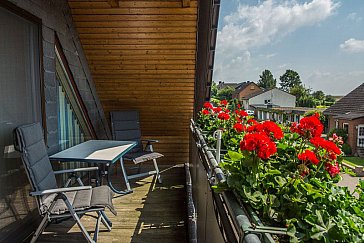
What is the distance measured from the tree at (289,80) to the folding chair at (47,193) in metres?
1.54

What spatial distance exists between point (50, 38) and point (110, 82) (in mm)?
1459

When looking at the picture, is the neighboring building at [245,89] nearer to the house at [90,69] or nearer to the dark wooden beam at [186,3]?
the house at [90,69]

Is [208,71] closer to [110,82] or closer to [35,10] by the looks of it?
[110,82]

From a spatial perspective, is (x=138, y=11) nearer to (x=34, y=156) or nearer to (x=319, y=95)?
(x=34, y=156)

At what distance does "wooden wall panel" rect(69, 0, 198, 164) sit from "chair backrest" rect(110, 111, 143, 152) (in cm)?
A: 20

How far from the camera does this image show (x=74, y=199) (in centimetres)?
252

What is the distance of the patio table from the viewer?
284cm

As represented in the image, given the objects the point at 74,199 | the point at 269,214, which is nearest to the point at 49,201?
the point at 74,199

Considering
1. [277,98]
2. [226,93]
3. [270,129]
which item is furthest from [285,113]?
[226,93]

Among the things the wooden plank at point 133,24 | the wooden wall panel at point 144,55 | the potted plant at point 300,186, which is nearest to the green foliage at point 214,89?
the wooden wall panel at point 144,55

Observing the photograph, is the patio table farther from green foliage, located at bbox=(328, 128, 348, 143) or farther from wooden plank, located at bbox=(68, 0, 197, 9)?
green foliage, located at bbox=(328, 128, 348, 143)

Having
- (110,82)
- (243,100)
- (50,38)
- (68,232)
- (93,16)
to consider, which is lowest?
(68,232)

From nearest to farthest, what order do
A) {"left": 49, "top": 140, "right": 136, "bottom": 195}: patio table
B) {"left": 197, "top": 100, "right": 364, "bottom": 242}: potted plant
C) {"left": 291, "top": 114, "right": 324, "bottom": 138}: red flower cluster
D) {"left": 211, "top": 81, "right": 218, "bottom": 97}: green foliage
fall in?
{"left": 197, "top": 100, "right": 364, "bottom": 242}: potted plant
{"left": 291, "top": 114, "right": 324, "bottom": 138}: red flower cluster
{"left": 49, "top": 140, "right": 136, "bottom": 195}: patio table
{"left": 211, "top": 81, "right": 218, "bottom": 97}: green foliage

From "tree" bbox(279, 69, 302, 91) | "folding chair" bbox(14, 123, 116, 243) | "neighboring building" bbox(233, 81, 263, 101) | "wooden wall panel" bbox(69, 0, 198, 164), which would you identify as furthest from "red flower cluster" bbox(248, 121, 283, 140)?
"wooden wall panel" bbox(69, 0, 198, 164)
